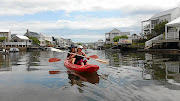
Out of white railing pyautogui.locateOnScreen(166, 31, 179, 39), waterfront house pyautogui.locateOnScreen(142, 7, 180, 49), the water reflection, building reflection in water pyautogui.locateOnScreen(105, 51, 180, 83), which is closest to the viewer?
the water reflection

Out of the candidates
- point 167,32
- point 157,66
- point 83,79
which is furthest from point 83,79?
point 167,32

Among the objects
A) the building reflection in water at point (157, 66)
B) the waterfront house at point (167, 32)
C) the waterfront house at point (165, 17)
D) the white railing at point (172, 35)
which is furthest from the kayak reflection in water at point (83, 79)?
the waterfront house at point (165, 17)

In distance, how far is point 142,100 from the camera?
17.4 ft

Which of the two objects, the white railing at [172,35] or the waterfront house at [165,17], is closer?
the white railing at [172,35]

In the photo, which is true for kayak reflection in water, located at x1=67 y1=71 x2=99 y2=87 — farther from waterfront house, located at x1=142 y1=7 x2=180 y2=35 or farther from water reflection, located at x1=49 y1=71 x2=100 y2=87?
waterfront house, located at x1=142 y1=7 x2=180 y2=35

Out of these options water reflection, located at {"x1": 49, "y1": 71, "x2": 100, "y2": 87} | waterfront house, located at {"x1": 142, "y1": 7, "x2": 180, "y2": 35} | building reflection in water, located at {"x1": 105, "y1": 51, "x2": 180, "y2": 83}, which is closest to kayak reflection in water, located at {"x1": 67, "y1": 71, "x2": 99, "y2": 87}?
water reflection, located at {"x1": 49, "y1": 71, "x2": 100, "y2": 87}

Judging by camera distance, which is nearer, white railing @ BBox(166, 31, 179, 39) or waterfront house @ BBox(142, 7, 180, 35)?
white railing @ BBox(166, 31, 179, 39)

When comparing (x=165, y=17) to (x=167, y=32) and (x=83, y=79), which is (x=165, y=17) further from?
(x=83, y=79)

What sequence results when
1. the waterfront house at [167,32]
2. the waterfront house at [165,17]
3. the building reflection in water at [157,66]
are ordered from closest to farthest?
the building reflection in water at [157,66] < the waterfront house at [167,32] < the waterfront house at [165,17]

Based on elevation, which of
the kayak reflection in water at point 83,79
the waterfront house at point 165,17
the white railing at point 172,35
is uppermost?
the waterfront house at point 165,17

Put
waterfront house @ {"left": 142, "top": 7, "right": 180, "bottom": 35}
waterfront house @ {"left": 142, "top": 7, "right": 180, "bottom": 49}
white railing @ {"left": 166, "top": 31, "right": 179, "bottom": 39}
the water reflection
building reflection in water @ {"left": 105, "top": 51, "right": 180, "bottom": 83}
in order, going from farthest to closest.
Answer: waterfront house @ {"left": 142, "top": 7, "right": 180, "bottom": 35} → white railing @ {"left": 166, "top": 31, "right": 179, "bottom": 39} → waterfront house @ {"left": 142, "top": 7, "right": 180, "bottom": 49} → building reflection in water @ {"left": 105, "top": 51, "right": 180, "bottom": 83} → the water reflection

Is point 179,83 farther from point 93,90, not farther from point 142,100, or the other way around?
point 93,90

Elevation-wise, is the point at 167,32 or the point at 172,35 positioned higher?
the point at 167,32

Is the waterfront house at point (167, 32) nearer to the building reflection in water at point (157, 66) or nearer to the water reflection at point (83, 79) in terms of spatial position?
the building reflection in water at point (157, 66)
